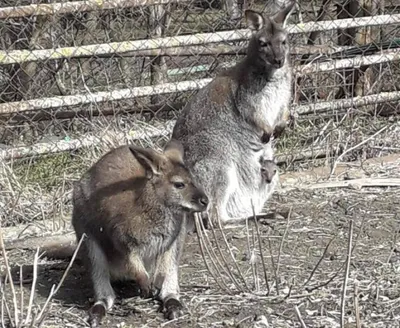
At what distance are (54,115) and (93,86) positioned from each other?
1081 mm

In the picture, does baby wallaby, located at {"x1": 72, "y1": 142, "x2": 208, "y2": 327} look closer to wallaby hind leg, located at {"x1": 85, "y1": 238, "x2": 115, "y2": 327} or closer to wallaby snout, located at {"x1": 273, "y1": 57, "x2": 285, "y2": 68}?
wallaby hind leg, located at {"x1": 85, "y1": 238, "x2": 115, "y2": 327}

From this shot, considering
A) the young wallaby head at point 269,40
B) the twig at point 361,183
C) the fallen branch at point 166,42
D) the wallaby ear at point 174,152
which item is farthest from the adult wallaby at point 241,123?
the wallaby ear at point 174,152

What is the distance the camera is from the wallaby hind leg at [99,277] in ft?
15.1

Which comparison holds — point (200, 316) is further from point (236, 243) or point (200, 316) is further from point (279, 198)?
point (279, 198)

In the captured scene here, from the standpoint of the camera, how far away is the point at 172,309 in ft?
14.9

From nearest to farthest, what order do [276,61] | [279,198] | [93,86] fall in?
[276,61] → [279,198] → [93,86]

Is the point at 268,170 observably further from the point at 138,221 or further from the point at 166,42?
the point at 138,221

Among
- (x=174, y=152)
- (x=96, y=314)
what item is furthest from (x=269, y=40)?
(x=96, y=314)

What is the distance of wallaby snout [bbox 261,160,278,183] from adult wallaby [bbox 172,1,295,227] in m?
0.03

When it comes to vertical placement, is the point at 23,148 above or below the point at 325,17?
below

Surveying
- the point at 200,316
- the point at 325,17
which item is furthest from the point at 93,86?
the point at 200,316

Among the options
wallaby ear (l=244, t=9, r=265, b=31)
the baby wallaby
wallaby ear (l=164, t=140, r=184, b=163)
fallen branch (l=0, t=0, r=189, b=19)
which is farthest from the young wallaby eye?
the baby wallaby

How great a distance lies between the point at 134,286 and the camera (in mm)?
5004

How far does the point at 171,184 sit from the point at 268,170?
2.18m
